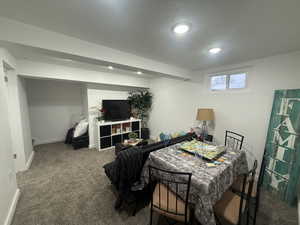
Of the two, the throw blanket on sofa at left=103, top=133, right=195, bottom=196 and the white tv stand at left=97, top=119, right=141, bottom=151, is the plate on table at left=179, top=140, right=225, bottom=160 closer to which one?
the throw blanket on sofa at left=103, top=133, right=195, bottom=196

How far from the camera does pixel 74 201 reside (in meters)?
1.85

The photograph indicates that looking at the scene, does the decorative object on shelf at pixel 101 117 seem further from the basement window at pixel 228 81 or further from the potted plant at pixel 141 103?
the basement window at pixel 228 81

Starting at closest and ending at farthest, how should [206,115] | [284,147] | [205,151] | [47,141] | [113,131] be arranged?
[205,151] < [284,147] < [206,115] < [113,131] < [47,141]

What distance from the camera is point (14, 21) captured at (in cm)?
127

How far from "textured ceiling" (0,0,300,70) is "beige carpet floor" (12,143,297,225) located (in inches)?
95.7

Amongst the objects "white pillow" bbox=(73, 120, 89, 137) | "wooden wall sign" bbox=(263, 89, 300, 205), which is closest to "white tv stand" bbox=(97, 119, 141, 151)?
"white pillow" bbox=(73, 120, 89, 137)

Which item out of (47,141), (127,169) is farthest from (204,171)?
(47,141)

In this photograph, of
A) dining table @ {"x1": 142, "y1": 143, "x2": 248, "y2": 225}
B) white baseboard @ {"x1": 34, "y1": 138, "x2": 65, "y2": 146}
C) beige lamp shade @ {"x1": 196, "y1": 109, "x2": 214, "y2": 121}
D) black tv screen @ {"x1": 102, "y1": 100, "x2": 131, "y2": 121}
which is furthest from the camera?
white baseboard @ {"x1": 34, "y1": 138, "x2": 65, "y2": 146}

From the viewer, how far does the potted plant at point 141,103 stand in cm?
459

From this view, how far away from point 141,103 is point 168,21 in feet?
11.4

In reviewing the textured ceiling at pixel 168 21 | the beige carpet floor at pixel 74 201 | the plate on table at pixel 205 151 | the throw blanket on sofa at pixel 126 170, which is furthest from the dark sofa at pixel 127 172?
the textured ceiling at pixel 168 21

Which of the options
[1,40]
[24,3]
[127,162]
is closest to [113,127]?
[127,162]

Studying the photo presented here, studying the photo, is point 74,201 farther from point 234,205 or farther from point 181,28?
point 181,28

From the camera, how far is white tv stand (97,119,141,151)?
373 cm
